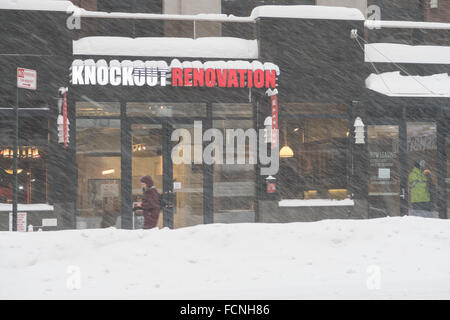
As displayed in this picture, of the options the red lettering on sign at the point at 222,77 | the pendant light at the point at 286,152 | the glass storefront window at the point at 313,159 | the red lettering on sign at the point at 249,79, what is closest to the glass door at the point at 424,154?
the glass storefront window at the point at 313,159

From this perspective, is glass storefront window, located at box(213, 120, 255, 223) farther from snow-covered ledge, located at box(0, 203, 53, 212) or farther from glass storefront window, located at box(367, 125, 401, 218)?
snow-covered ledge, located at box(0, 203, 53, 212)

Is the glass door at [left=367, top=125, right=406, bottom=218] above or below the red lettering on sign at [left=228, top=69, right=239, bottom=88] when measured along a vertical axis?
below

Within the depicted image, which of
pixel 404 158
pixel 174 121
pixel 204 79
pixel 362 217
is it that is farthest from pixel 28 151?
pixel 404 158

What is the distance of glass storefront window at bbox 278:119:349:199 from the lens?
53.5ft

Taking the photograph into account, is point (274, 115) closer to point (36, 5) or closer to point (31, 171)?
point (31, 171)

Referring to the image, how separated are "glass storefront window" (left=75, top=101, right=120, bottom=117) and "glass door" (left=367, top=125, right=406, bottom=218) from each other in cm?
737

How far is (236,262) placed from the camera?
8734 mm

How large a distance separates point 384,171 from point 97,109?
332 inches

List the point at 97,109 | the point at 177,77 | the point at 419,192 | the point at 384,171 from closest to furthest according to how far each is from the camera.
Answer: the point at 177,77 → the point at 97,109 → the point at 419,192 → the point at 384,171

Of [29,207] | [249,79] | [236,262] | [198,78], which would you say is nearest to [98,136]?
[29,207]

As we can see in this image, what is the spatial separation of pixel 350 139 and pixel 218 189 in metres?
4.09

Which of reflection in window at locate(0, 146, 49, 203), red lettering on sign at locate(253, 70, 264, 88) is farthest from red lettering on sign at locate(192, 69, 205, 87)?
reflection in window at locate(0, 146, 49, 203)

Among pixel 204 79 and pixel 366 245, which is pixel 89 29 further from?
pixel 366 245

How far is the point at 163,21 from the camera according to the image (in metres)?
17.2
